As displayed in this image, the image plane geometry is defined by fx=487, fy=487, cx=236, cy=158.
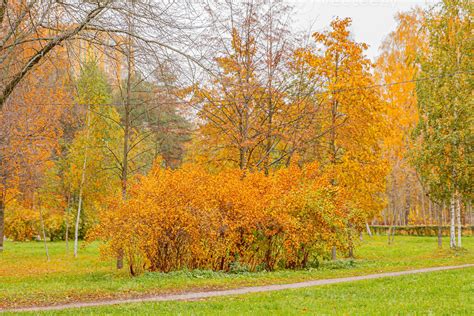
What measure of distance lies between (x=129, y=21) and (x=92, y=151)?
16.4 metres

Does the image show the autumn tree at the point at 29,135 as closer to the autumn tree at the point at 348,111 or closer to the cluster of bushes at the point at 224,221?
the cluster of bushes at the point at 224,221

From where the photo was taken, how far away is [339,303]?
795 cm

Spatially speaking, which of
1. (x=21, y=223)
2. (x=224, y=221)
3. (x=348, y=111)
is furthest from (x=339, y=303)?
(x=21, y=223)

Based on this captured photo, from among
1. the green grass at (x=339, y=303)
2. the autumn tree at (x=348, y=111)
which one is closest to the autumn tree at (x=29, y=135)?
the green grass at (x=339, y=303)

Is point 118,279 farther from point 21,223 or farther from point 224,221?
point 21,223

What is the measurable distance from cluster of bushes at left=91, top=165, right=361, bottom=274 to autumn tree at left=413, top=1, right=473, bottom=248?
7.12 m

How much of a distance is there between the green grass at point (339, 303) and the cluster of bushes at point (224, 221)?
430cm

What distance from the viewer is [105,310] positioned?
7.77 m

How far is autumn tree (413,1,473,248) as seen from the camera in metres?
20.5

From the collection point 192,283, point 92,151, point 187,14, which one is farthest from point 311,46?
point 187,14

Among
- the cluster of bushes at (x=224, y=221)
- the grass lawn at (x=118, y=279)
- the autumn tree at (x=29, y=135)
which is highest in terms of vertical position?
the autumn tree at (x=29, y=135)

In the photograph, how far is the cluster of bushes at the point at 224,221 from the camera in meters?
13.0

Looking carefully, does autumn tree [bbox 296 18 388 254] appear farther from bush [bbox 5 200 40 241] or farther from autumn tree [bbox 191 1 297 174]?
bush [bbox 5 200 40 241]

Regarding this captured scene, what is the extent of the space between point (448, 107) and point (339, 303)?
15.5 meters
